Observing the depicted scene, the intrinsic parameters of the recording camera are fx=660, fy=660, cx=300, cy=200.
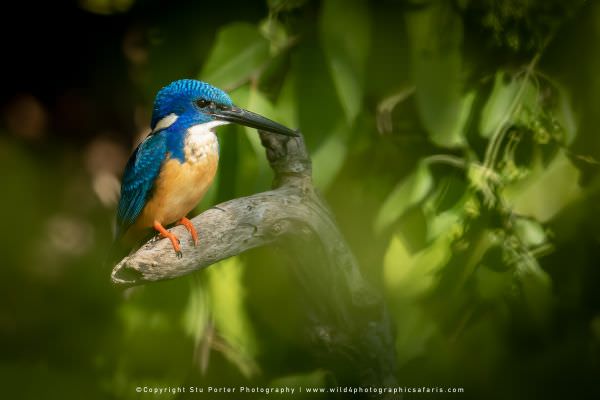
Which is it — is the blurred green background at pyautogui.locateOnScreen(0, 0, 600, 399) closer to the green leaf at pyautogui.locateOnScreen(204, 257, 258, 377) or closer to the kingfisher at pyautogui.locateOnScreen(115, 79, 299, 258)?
the green leaf at pyautogui.locateOnScreen(204, 257, 258, 377)

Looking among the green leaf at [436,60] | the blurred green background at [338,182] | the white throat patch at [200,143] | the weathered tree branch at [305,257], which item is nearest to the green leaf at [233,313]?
the blurred green background at [338,182]

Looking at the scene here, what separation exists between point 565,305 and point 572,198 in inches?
7.3

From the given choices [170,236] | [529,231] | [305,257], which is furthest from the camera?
[529,231]

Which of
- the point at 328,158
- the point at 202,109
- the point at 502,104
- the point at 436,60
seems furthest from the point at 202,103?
the point at 502,104

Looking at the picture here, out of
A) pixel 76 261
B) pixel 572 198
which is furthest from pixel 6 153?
pixel 572 198

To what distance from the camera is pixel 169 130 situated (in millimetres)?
882

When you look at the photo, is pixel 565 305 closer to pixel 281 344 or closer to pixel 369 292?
pixel 369 292

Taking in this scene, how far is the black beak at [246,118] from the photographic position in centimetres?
88

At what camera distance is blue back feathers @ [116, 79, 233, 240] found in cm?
88

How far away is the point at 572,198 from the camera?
106cm

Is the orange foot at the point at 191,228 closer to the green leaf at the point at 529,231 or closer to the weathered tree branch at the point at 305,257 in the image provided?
the weathered tree branch at the point at 305,257

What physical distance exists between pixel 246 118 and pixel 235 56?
0.19 m

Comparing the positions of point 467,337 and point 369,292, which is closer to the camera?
point 369,292

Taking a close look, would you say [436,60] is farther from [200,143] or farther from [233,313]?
[233,313]
